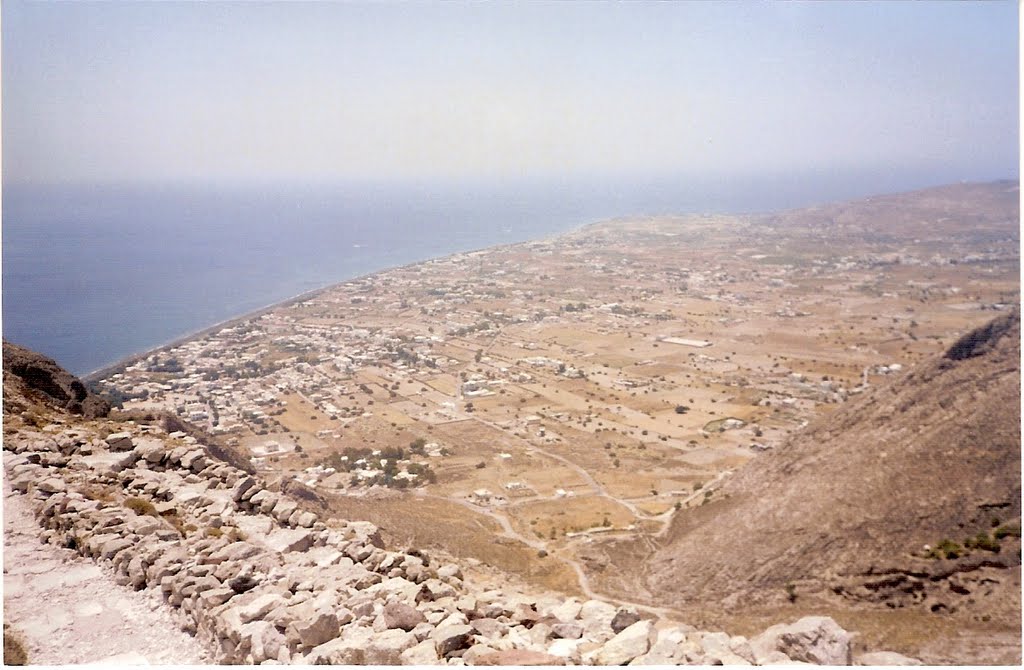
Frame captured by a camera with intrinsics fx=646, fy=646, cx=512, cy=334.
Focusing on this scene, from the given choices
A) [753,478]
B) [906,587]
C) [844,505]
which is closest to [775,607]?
[906,587]

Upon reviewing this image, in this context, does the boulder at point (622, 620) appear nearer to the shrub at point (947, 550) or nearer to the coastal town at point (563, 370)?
the coastal town at point (563, 370)

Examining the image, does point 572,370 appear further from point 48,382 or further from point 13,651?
point 13,651

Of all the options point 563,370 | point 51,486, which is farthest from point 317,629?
point 563,370

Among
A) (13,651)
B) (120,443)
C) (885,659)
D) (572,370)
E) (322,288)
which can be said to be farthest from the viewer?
(322,288)

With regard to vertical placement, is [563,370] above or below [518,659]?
below

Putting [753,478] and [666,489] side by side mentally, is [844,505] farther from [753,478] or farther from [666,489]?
[666,489]

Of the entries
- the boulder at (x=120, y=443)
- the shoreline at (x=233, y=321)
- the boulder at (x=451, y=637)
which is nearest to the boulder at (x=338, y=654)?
the boulder at (x=451, y=637)

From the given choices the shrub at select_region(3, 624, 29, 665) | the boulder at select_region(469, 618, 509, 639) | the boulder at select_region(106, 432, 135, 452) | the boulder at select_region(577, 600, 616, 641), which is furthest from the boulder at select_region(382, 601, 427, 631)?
the boulder at select_region(106, 432, 135, 452)
